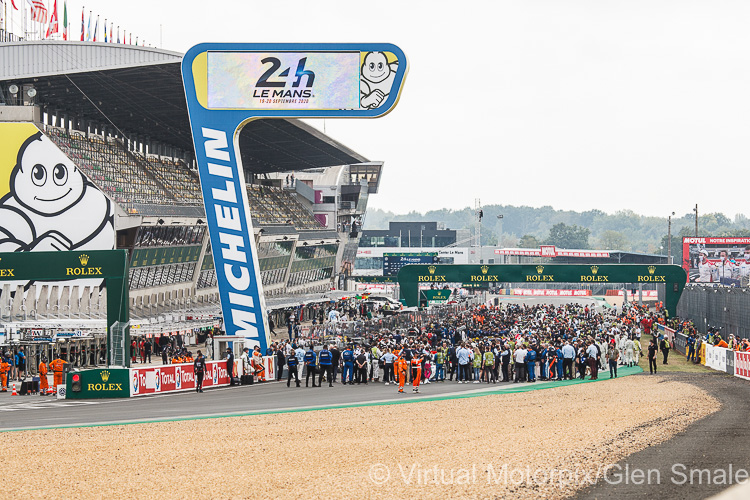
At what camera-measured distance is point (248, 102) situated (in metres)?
32.8

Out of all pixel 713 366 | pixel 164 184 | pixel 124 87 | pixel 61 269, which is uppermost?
pixel 124 87

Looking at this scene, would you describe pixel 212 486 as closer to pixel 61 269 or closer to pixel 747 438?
pixel 747 438

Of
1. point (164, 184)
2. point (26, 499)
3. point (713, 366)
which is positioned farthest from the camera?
point (164, 184)

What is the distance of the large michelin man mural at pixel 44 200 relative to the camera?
42.3 meters

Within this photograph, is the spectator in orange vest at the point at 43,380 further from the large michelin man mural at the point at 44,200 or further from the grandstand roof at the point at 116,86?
the grandstand roof at the point at 116,86

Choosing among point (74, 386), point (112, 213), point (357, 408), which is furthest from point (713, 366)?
point (112, 213)

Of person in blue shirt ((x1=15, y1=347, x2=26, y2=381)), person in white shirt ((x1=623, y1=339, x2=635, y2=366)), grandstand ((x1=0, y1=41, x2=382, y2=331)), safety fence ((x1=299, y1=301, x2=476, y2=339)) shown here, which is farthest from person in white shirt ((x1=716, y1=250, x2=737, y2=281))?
person in blue shirt ((x1=15, y1=347, x2=26, y2=381))

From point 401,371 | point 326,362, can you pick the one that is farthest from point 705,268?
point 401,371

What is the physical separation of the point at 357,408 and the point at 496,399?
3.50 metres

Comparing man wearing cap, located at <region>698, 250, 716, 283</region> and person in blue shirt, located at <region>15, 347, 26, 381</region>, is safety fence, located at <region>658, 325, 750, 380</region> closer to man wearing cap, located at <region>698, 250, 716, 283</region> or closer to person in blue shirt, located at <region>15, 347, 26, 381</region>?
person in blue shirt, located at <region>15, 347, 26, 381</region>

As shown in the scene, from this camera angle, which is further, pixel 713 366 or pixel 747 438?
pixel 713 366

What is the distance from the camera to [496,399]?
21.3m

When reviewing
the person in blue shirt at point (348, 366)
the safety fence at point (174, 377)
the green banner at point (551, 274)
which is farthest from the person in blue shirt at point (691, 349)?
the green banner at point (551, 274)
